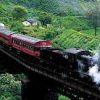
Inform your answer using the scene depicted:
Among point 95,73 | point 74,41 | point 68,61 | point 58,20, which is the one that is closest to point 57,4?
point 58,20

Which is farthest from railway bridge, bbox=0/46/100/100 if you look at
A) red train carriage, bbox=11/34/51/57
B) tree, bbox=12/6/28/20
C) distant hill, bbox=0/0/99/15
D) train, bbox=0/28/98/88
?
distant hill, bbox=0/0/99/15

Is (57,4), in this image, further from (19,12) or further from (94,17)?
(94,17)

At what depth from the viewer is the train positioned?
25.8 meters

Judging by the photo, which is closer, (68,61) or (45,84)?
(68,61)

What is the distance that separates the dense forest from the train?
2475cm

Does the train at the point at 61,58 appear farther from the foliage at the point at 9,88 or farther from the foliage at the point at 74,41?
the foliage at the point at 74,41

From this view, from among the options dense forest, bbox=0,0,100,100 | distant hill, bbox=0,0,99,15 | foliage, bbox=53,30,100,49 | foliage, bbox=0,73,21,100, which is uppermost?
distant hill, bbox=0,0,99,15

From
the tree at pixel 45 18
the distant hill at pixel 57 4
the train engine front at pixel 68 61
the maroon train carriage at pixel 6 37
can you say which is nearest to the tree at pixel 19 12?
the tree at pixel 45 18

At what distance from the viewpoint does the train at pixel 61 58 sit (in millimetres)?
25844

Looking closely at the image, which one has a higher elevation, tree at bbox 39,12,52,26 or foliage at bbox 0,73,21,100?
tree at bbox 39,12,52,26

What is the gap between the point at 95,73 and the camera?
936 inches

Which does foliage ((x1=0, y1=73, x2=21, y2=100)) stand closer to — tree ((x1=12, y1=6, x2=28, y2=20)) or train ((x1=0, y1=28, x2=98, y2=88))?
train ((x1=0, y1=28, x2=98, y2=88))

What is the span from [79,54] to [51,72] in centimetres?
220

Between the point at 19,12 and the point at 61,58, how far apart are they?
5609cm
